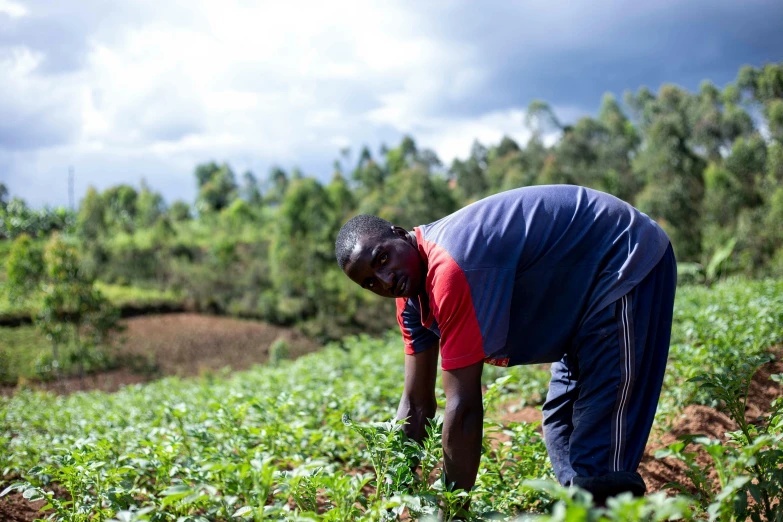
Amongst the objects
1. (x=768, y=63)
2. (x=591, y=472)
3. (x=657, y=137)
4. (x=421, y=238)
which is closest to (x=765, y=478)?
(x=591, y=472)

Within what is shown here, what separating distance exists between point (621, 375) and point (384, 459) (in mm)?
808

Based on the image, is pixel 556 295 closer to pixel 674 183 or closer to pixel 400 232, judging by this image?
pixel 400 232

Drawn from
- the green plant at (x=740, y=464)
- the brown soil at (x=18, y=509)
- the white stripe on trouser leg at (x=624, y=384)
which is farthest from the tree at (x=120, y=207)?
the green plant at (x=740, y=464)

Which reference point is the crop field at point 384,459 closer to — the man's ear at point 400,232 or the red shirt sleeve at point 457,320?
the red shirt sleeve at point 457,320

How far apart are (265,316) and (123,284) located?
5.46 meters

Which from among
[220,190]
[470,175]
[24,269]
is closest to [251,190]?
[220,190]

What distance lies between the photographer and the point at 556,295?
1.94 m

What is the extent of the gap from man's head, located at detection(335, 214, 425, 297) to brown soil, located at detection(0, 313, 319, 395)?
11.3 m

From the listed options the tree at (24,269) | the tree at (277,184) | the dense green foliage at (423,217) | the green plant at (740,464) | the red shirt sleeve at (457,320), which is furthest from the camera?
the tree at (277,184)

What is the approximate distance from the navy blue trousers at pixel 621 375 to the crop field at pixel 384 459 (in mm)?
123

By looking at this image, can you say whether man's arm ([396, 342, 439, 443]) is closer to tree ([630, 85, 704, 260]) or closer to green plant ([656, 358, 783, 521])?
green plant ([656, 358, 783, 521])

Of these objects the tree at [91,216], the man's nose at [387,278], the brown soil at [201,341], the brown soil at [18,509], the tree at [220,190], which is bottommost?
the brown soil at [201,341]

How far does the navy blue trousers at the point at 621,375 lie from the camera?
1868mm

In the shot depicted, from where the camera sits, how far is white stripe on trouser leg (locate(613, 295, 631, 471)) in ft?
6.09
